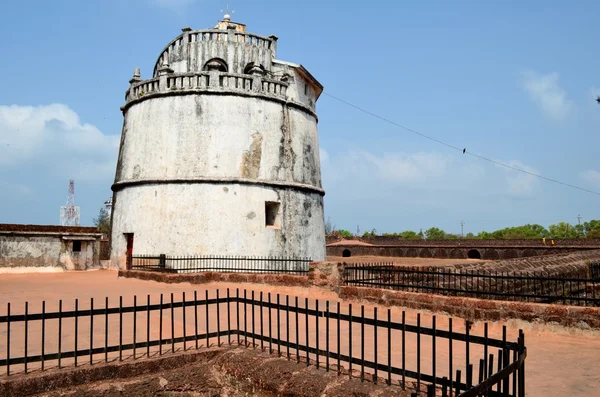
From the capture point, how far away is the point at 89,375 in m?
Result: 5.31

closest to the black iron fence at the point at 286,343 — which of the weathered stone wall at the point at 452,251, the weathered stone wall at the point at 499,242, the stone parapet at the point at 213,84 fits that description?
the stone parapet at the point at 213,84

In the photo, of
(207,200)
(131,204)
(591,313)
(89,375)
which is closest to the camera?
(89,375)

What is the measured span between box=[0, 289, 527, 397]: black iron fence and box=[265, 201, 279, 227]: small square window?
32.5ft

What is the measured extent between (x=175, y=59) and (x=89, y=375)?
16.8m

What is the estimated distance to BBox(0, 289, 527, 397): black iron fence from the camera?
469 centimetres

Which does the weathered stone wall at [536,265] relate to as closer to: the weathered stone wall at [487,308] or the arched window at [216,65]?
the weathered stone wall at [487,308]

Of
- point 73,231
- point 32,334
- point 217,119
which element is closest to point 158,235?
point 73,231

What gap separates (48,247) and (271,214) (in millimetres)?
8176

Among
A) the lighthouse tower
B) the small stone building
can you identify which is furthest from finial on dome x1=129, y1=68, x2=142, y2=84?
the small stone building

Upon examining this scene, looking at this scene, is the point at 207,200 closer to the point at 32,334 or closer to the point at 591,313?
the point at 32,334

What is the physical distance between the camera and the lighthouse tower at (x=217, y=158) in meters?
17.9

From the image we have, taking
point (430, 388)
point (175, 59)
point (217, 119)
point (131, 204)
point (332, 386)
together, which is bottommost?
point (332, 386)

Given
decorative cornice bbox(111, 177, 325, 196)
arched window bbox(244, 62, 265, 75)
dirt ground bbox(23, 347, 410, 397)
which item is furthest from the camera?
arched window bbox(244, 62, 265, 75)

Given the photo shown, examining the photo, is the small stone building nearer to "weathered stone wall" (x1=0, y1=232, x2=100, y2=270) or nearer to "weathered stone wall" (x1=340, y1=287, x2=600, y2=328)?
"weathered stone wall" (x1=0, y1=232, x2=100, y2=270)
